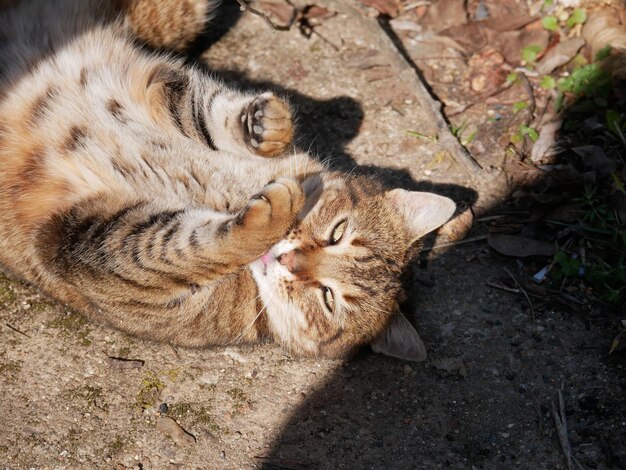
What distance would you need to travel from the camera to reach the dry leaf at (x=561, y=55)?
5.04 metres

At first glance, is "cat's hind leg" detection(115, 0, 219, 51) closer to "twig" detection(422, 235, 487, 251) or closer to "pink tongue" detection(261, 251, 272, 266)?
"pink tongue" detection(261, 251, 272, 266)

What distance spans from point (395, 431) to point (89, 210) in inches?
71.9

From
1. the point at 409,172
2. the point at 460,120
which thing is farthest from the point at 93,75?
the point at 460,120

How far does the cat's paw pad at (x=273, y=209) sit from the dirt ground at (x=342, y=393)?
0.97 metres

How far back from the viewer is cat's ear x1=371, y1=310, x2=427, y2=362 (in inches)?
148

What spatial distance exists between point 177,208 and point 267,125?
70 centimetres

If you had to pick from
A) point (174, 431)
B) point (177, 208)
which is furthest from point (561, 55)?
point (174, 431)

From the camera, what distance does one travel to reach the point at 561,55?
5059 mm

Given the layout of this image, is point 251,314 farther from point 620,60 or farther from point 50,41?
point 620,60

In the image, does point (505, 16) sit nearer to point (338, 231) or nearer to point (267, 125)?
point (267, 125)

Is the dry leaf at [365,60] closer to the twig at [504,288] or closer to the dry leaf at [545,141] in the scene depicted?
the dry leaf at [545,141]

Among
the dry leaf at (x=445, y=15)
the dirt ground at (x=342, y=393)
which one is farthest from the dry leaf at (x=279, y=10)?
the dirt ground at (x=342, y=393)

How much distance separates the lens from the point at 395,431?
3.58 m

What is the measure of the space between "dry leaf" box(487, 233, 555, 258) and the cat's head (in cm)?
58
